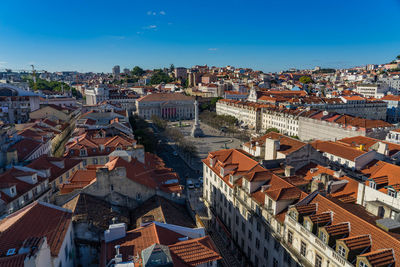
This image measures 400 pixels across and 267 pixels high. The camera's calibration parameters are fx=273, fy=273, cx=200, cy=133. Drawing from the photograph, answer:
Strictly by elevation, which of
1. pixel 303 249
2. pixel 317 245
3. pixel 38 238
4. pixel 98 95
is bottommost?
pixel 303 249

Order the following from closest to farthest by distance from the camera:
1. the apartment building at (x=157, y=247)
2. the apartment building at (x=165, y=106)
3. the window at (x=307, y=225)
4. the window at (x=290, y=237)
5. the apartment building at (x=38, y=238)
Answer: the apartment building at (x=38, y=238)
the apartment building at (x=157, y=247)
the window at (x=307, y=225)
the window at (x=290, y=237)
the apartment building at (x=165, y=106)

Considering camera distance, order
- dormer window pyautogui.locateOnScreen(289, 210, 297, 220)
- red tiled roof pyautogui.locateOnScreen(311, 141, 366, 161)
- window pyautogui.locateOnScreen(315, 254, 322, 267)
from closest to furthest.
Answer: window pyautogui.locateOnScreen(315, 254, 322, 267), dormer window pyautogui.locateOnScreen(289, 210, 297, 220), red tiled roof pyautogui.locateOnScreen(311, 141, 366, 161)

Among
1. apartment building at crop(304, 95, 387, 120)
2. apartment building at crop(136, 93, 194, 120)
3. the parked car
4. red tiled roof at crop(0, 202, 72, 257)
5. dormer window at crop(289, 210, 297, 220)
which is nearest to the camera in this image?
red tiled roof at crop(0, 202, 72, 257)

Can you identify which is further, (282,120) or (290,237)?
(282,120)

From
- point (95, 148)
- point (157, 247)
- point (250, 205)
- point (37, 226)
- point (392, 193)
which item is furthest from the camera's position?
point (95, 148)

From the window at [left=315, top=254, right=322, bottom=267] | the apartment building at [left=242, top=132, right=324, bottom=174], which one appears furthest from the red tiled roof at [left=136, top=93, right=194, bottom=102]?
the window at [left=315, top=254, right=322, bottom=267]

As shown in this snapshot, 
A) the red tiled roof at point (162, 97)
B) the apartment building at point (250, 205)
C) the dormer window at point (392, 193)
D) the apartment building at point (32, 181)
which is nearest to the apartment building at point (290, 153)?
the apartment building at point (250, 205)

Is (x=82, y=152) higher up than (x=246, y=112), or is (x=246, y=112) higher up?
(x=82, y=152)

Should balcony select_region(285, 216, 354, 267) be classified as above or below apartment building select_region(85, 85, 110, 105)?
below

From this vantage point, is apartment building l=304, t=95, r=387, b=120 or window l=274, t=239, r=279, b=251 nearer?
window l=274, t=239, r=279, b=251

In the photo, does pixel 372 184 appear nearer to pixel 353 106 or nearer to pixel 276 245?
pixel 276 245

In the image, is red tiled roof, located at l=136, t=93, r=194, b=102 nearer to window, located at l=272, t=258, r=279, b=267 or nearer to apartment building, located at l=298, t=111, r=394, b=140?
apartment building, located at l=298, t=111, r=394, b=140

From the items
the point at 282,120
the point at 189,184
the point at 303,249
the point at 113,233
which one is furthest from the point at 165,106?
the point at 303,249

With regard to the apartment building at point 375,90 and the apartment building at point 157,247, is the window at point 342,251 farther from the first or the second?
the apartment building at point 375,90
